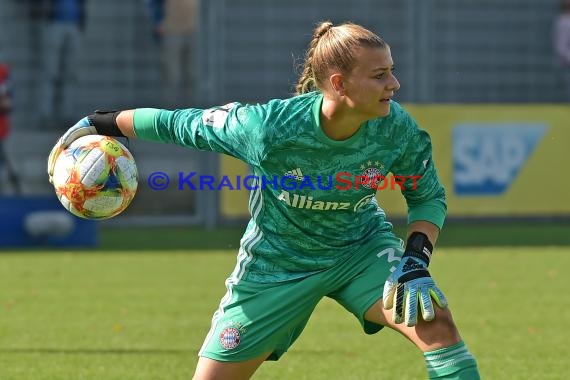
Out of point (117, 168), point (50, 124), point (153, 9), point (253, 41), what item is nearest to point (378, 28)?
point (253, 41)

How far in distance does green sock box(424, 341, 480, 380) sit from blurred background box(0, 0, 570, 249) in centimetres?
1033

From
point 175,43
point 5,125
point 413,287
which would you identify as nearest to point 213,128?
point 413,287

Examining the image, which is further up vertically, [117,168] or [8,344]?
[117,168]

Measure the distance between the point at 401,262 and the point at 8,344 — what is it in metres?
3.62

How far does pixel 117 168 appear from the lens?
5547mm

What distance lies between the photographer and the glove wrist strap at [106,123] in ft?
17.7

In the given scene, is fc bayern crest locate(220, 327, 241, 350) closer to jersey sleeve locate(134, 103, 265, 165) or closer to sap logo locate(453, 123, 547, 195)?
jersey sleeve locate(134, 103, 265, 165)

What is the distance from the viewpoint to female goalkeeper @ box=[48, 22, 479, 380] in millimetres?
4902

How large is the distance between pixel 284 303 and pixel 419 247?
22.5 inches

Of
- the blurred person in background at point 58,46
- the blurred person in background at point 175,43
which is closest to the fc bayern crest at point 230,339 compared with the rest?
the blurred person in background at point 58,46

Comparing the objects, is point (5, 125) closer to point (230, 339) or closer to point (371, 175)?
point (230, 339)

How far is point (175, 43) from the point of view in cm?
1825

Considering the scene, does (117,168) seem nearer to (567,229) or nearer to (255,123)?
(255,123)

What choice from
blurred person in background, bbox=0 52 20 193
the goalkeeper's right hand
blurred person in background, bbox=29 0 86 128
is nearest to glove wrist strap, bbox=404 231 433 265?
the goalkeeper's right hand
